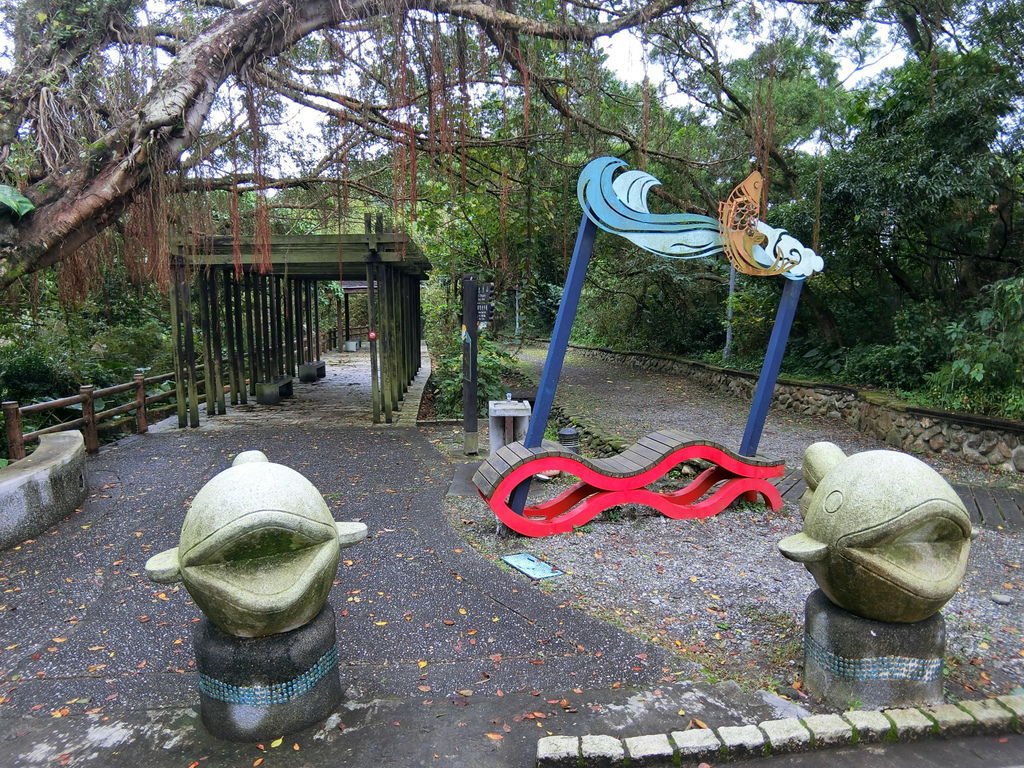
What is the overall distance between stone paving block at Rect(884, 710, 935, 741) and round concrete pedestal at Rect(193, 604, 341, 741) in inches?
94.3

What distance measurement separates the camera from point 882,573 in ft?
8.07

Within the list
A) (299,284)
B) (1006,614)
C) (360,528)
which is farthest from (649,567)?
(299,284)

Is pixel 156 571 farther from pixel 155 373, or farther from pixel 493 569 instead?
pixel 155 373

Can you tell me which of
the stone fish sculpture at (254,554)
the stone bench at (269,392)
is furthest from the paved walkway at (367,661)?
the stone bench at (269,392)

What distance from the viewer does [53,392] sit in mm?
8742

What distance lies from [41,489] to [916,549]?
6.25m

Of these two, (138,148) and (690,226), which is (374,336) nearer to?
(138,148)

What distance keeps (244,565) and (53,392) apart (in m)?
8.46

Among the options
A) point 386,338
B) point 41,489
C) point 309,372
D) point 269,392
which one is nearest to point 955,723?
point 41,489

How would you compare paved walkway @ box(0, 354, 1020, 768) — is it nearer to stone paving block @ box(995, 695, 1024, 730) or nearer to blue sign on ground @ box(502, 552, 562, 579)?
blue sign on ground @ box(502, 552, 562, 579)

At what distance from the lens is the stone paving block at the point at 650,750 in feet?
7.61


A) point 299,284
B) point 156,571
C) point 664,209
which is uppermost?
point 664,209

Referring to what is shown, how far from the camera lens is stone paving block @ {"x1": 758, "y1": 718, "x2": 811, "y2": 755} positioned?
94.3 inches

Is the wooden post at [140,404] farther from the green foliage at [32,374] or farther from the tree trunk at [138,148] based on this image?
the tree trunk at [138,148]
